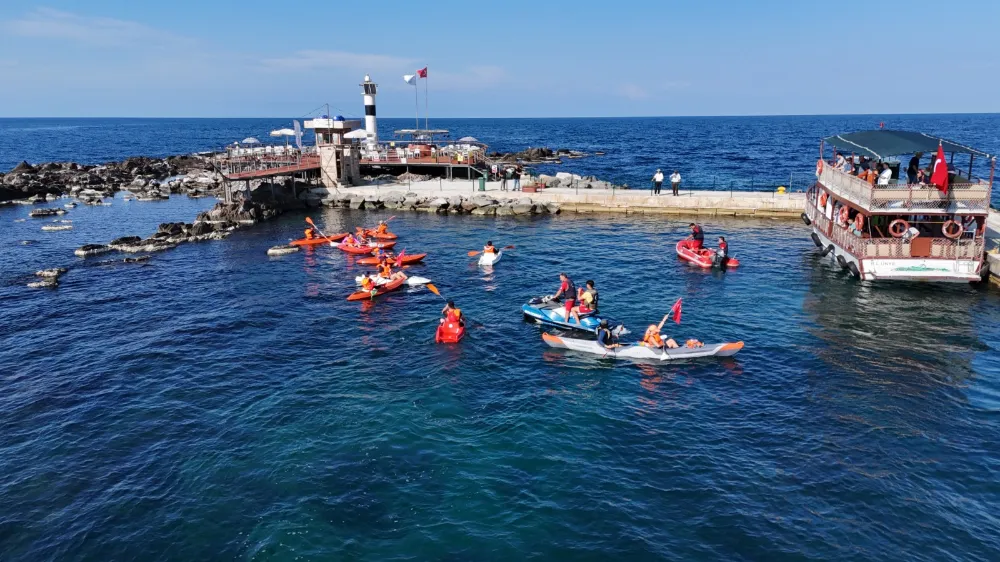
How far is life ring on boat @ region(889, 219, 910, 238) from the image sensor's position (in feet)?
105

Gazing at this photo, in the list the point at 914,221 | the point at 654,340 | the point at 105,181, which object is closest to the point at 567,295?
the point at 654,340

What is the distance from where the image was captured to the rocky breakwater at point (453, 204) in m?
54.3

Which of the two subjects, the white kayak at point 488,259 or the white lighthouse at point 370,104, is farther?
the white lighthouse at point 370,104

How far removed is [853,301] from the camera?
30891 millimetres

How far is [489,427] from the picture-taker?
760 inches

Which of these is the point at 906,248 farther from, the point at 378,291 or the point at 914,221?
the point at 378,291

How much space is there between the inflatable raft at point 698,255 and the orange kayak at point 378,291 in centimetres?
1676

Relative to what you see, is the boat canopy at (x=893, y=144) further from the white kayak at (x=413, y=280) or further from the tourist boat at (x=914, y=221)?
the white kayak at (x=413, y=280)

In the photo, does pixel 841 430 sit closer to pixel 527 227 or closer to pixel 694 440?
pixel 694 440

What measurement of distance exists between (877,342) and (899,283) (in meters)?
9.37

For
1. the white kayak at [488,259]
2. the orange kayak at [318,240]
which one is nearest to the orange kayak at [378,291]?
the white kayak at [488,259]

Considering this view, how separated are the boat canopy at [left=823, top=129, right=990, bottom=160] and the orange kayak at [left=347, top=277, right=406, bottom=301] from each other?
24735 millimetres

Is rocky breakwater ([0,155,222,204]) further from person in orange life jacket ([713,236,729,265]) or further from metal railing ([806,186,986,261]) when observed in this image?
metal railing ([806,186,986,261])

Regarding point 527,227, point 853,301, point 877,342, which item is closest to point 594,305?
point 877,342
